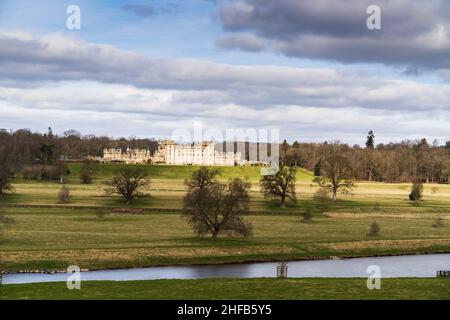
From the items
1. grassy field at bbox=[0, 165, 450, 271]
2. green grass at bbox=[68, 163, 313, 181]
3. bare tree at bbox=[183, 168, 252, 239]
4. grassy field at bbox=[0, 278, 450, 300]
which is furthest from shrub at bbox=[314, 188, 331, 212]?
grassy field at bbox=[0, 278, 450, 300]

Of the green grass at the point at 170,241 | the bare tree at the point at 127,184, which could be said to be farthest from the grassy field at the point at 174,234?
the bare tree at the point at 127,184

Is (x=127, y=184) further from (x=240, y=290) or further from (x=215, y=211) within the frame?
(x=240, y=290)

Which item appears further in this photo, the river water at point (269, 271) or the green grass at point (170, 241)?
the green grass at point (170, 241)

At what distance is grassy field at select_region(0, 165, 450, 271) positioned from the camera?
5347cm

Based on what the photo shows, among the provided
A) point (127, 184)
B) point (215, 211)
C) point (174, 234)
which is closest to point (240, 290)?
point (215, 211)

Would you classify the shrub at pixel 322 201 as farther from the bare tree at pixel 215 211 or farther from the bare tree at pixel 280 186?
the bare tree at pixel 215 211

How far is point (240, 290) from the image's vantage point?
3272cm

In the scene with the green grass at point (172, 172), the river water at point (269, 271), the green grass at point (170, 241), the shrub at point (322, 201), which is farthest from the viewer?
the green grass at point (172, 172)

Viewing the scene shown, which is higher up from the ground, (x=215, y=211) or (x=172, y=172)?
(x=172, y=172)

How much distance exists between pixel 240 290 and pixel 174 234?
34830mm

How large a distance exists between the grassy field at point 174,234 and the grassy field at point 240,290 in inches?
633

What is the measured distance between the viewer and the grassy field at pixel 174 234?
53.5 metres
